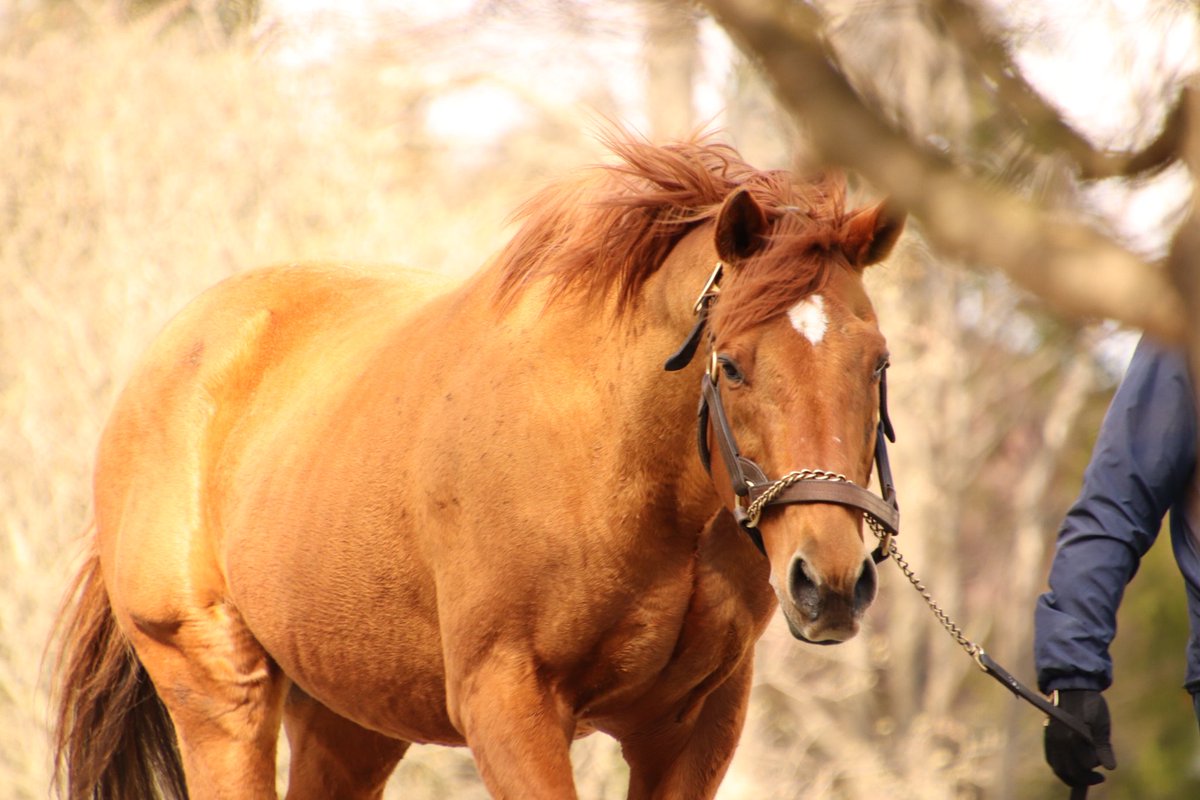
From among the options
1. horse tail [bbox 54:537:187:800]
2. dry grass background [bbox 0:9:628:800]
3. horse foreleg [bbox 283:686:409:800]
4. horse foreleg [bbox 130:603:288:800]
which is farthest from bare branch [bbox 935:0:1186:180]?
dry grass background [bbox 0:9:628:800]

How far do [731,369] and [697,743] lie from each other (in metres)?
1.08

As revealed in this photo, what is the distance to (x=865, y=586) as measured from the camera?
2.74m

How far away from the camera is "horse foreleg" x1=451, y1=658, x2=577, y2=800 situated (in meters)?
3.20

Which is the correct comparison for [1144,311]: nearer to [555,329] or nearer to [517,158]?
[555,329]

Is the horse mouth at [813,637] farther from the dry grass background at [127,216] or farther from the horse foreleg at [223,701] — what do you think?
the dry grass background at [127,216]

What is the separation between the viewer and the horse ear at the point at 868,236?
3.07m

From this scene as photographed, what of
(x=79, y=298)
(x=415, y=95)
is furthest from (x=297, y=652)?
(x=415, y=95)

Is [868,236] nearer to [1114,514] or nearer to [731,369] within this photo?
[731,369]

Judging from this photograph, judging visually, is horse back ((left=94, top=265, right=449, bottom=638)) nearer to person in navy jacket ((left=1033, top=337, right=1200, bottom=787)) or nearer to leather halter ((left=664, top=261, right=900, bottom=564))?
leather halter ((left=664, top=261, right=900, bottom=564))

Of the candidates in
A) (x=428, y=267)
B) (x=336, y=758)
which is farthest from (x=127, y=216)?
(x=336, y=758)

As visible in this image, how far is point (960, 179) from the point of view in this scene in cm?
Answer: 176

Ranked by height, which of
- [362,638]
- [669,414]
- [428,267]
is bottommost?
[428,267]

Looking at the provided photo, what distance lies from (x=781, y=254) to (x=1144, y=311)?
1.36 metres

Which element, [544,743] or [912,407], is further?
[912,407]
